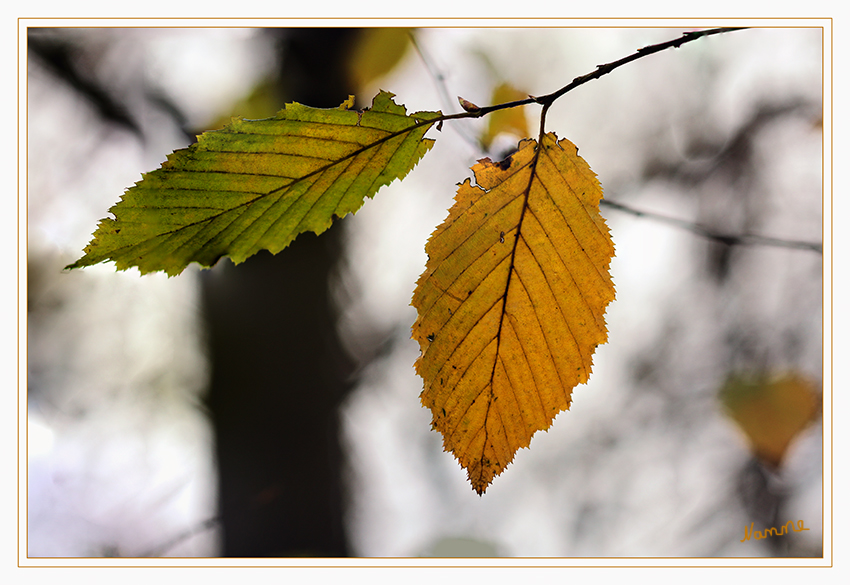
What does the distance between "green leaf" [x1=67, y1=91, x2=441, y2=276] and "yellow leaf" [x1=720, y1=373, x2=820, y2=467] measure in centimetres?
100

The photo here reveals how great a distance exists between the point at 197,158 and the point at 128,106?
906 mm

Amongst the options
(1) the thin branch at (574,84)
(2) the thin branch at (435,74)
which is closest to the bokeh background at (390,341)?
(2) the thin branch at (435,74)

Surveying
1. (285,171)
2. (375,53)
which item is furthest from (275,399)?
(285,171)

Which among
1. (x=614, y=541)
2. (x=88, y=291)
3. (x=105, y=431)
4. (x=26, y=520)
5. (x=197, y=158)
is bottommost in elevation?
(x=614, y=541)

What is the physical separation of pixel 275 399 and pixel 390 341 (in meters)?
0.31

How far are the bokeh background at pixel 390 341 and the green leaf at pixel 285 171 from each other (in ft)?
1.91

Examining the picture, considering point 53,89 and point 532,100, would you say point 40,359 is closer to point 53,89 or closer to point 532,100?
point 53,89

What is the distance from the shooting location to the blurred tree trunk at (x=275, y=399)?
986 mm

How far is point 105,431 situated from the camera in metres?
0.97

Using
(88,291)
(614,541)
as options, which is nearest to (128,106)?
(88,291)

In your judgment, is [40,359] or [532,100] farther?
[40,359]

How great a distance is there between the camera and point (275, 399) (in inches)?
40.0

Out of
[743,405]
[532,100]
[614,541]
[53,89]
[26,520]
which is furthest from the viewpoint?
[743,405]
